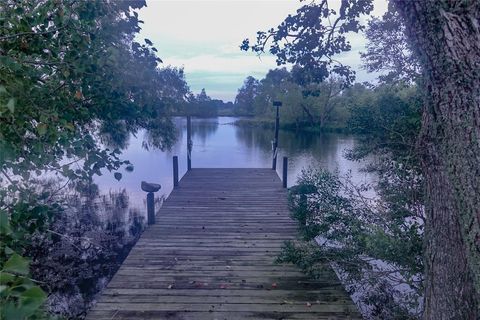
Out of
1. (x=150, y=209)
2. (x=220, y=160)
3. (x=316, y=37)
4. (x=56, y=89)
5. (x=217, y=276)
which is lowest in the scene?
(x=220, y=160)

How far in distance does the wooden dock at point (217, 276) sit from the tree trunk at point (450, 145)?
1.56 meters

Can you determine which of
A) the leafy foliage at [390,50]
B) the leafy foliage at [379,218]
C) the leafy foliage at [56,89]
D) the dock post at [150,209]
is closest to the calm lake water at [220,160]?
the dock post at [150,209]

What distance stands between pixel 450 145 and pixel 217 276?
2.81 m

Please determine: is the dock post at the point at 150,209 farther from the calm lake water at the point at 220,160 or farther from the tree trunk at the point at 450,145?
the tree trunk at the point at 450,145

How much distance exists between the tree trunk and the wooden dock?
5.12 feet

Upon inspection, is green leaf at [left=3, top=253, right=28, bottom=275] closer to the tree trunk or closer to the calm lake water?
the tree trunk

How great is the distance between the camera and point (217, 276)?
3.88 m

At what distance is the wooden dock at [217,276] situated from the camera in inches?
126

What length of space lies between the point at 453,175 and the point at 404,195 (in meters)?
1.96

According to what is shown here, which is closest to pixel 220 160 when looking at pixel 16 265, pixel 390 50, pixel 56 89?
pixel 390 50

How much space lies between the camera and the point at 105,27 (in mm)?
2416

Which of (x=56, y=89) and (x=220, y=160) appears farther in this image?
(x=220, y=160)

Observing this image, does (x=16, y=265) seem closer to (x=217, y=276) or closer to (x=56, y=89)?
(x=56, y=89)

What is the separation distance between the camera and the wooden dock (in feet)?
10.5
